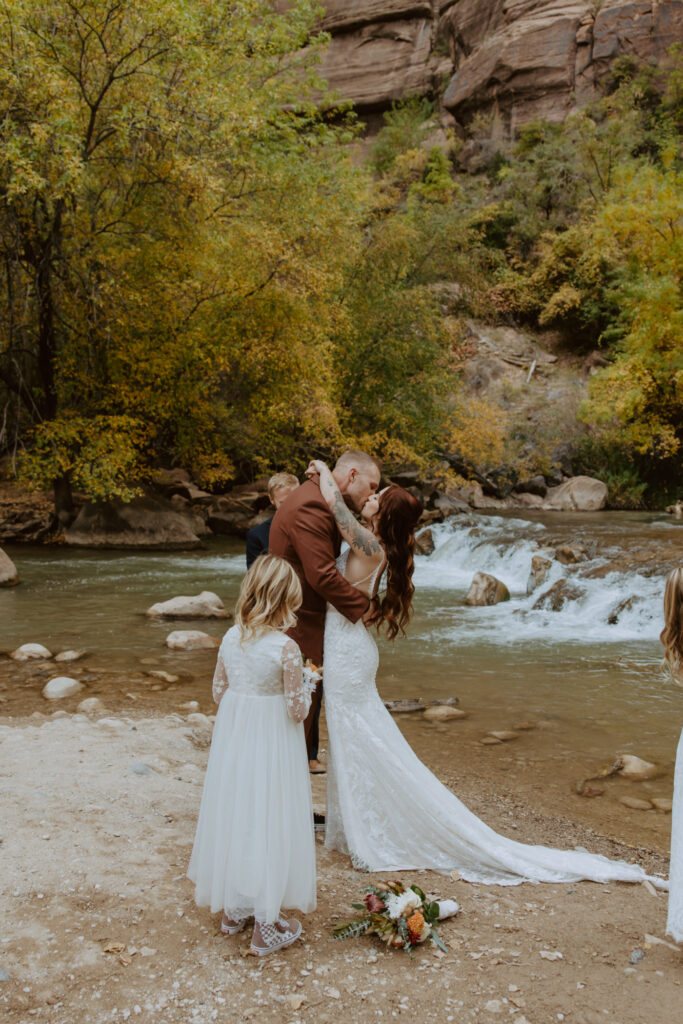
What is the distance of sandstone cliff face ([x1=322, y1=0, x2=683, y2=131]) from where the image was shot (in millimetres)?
34438

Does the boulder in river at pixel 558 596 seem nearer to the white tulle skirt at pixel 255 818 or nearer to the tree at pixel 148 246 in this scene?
the tree at pixel 148 246

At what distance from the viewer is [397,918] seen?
286 centimetres

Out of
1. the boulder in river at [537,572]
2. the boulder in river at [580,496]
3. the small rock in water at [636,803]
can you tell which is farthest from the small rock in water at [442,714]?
the boulder in river at [580,496]

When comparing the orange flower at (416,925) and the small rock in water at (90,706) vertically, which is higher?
the orange flower at (416,925)

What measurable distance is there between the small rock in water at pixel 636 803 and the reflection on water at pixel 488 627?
2.89 ft

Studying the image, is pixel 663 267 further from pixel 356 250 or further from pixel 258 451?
pixel 258 451

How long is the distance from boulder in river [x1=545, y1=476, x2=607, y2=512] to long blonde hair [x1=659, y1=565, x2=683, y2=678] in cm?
1971

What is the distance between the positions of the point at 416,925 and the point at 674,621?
4.99 ft

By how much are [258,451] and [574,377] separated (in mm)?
15590

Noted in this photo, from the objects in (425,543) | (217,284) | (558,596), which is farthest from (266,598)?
(217,284)

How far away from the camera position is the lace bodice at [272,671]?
2.92 metres

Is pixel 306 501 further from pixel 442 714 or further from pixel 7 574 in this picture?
pixel 7 574

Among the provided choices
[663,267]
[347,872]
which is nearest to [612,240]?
[663,267]

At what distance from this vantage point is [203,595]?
35.5 ft
